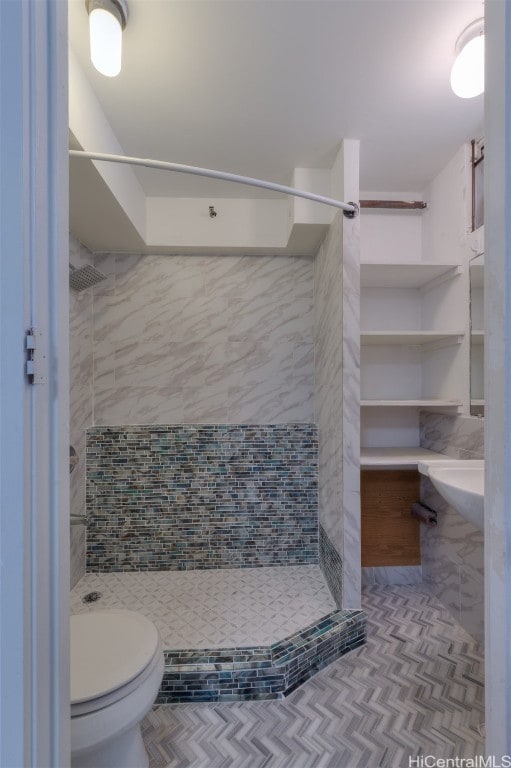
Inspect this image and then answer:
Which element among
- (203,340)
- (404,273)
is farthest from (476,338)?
(203,340)

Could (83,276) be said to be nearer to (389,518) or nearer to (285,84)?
(285,84)

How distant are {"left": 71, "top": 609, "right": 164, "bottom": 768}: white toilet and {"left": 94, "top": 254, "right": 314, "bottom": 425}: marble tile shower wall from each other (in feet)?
4.29

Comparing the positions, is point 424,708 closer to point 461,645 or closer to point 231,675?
point 461,645

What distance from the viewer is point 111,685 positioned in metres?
0.96

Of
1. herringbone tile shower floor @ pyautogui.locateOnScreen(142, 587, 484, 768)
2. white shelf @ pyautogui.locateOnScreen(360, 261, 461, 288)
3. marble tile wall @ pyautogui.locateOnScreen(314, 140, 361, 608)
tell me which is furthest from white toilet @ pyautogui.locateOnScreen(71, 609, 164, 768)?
white shelf @ pyautogui.locateOnScreen(360, 261, 461, 288)

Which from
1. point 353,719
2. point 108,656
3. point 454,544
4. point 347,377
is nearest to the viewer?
point 108,656

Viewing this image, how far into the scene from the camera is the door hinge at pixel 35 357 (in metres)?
0.50

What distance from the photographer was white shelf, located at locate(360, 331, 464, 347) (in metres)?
1.89

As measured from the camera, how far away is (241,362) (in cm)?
Answer: 239

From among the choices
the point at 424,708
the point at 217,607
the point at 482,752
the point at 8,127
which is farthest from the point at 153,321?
the point at 482,752

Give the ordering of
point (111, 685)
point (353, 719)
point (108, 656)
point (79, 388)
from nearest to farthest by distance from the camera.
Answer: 1. point (111, 685)
2. point (108, 656)
3. point (353, 719)
4. point (79, 388)

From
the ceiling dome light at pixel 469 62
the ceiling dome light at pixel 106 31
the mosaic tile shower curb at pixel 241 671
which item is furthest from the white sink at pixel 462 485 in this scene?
the ceiling dome light at pixel 106 31

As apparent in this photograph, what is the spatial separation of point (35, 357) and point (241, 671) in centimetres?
157

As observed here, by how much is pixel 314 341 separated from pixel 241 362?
51cm
